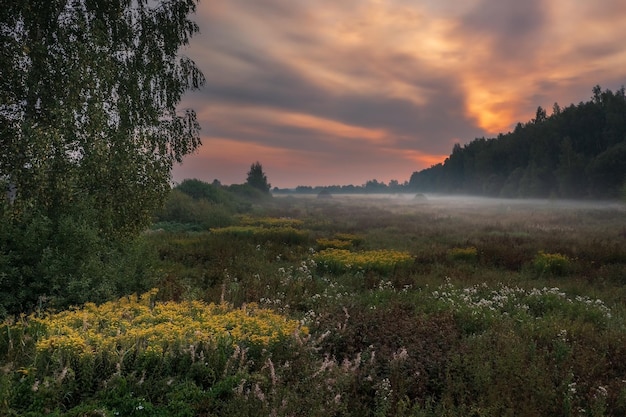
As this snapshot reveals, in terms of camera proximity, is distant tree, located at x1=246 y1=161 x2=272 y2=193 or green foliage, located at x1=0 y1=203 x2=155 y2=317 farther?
distant tree, located at x1=246 y1=161 x2=272 y2=193

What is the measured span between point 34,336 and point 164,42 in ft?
35.5

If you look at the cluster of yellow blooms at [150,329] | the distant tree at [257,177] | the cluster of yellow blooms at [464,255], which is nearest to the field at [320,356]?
the cluster of yellow blooms at [150,329]

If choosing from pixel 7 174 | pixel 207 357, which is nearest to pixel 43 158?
pixel 7 174

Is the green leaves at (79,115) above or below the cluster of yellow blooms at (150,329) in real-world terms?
above

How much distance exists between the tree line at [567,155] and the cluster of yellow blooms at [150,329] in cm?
6346

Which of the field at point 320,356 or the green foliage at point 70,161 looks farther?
the green foliage at point 70,161

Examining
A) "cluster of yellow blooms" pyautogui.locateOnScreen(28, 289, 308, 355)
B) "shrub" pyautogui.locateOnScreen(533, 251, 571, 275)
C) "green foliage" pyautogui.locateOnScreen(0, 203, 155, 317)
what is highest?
"green foliage" pyautogui.locateOnScreen(0, 203, 155, 317)

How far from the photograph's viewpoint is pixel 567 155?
6900 cm

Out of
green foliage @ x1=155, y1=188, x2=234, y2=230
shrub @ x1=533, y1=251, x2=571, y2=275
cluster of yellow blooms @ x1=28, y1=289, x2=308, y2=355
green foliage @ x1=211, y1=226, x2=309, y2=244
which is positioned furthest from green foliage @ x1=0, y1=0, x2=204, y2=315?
green foliage @ x1=155, y1=188, x2=234, y2=230

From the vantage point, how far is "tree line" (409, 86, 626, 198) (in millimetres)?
62250

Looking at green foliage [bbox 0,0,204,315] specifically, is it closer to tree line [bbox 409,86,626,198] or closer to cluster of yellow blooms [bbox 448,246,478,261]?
cluster of yellow blooms [bbox 448,246,478,261]

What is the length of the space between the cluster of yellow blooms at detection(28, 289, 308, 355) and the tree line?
6346cm

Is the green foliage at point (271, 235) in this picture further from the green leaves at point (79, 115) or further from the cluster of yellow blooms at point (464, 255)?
the green leaves at point (79, 115)

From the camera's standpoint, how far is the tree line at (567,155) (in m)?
62.2
